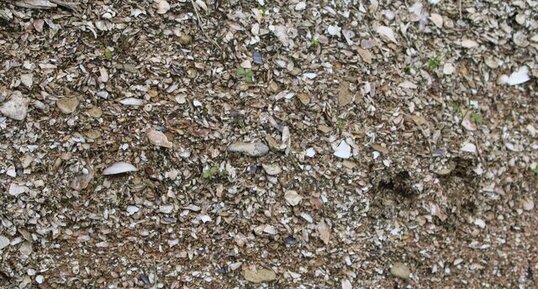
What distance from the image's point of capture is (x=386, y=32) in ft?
9.21

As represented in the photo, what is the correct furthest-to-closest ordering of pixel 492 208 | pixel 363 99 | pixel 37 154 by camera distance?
pixel 492 208 → pixel 363 99 → pixel 37 154

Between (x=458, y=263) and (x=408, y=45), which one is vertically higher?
(x=408, y=45)

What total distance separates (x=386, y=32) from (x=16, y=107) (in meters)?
1.53

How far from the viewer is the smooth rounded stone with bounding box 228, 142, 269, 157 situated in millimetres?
2654

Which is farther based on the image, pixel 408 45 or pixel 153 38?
pixel 408 45

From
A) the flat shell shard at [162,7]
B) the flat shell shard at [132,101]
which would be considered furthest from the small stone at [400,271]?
the flat shell shard at [162,7]

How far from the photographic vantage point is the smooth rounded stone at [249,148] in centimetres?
265

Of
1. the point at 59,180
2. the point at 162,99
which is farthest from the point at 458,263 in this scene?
the point at 59,180

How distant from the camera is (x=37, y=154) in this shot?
250cm

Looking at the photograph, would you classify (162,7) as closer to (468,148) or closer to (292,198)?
(292,198)

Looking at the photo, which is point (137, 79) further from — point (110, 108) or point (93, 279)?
point (93, 279)

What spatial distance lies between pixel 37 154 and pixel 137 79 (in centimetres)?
47

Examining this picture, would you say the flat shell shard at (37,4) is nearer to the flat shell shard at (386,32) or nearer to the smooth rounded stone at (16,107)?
the smooth rounded stone at (16,107)

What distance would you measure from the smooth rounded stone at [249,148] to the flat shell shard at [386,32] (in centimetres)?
71
